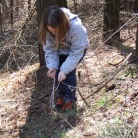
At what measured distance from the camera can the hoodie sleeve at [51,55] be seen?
12.6 feet

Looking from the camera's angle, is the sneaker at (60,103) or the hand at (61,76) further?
the sneaker at (60,103)

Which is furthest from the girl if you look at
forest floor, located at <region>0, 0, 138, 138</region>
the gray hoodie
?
forest floor, located at <region>0, 0, 138, 138</region>

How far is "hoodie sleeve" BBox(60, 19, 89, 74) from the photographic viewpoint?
3.62 meters

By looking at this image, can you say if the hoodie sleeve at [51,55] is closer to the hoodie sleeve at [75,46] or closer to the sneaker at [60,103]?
the hoodie sleeve at [75,46]

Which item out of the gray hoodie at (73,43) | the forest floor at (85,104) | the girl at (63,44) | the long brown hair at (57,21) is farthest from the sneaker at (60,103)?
the long brown hair at (57,21)

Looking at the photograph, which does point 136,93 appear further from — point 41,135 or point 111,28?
point 111,28

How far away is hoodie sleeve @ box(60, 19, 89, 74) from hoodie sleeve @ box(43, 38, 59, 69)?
0.18 metres

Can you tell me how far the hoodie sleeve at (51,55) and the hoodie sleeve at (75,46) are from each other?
18cm

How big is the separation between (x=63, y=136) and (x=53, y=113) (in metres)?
0.64

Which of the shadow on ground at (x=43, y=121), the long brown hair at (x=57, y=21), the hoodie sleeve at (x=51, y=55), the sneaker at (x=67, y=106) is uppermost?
the long brown hair at (x=57, y=21)

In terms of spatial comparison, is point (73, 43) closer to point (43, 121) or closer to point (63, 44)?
point (63, 44)

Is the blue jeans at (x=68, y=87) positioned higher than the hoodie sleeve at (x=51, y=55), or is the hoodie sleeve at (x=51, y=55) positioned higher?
the hoodie sleeve at (x=51, y=55)

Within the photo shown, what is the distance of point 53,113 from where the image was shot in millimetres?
4090

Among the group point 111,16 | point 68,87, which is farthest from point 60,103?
point 111,16
